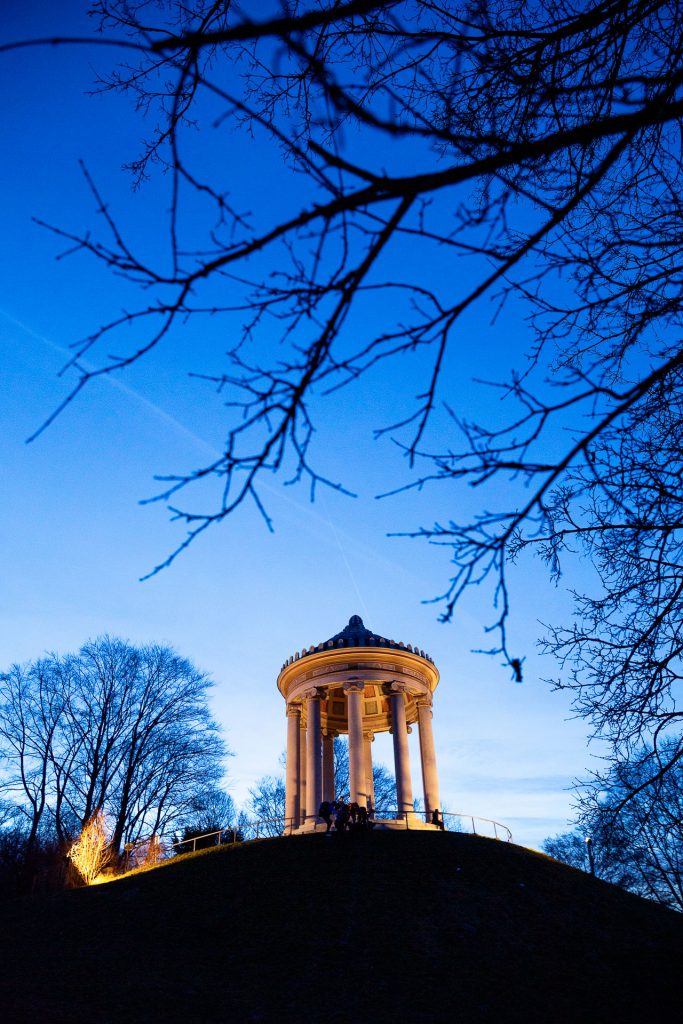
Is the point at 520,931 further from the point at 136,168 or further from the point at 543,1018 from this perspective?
the point at 136,168

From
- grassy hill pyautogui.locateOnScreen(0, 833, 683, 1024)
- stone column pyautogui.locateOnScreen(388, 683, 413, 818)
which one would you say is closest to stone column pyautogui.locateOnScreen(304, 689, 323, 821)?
stone column pyautogui.locateOnScreen(388, 683, 413, 818)

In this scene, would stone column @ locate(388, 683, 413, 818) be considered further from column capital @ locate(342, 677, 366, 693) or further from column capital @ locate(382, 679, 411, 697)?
column capital @ locate(342, 677, 366, 693)

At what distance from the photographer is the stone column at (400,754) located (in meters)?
23.8

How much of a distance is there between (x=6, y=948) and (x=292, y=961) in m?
6.14

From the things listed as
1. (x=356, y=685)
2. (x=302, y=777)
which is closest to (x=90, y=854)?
(x=302, y=777)

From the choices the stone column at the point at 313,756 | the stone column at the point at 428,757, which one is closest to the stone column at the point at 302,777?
the stone column at the point at 313,756

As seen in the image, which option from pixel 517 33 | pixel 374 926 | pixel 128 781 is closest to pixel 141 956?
pixel 374 926

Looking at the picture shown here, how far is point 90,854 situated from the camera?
957 inches

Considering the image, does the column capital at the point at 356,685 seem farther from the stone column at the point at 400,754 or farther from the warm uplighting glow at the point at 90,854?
the warm uplighting glow at the point at 90,854

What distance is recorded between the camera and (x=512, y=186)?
302 cm

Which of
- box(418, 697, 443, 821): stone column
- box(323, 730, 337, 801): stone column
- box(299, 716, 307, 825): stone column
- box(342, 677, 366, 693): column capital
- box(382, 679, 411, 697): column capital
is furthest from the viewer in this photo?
box(323, 730, 337, 801): stone column

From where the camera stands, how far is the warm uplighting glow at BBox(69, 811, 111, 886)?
2384cm

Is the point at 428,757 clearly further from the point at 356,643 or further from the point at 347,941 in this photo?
the point at 347,941

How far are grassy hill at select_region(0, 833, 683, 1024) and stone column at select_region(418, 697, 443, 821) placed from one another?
431 cm
